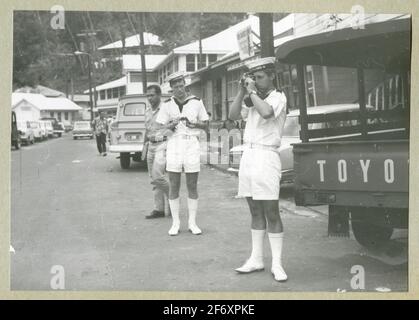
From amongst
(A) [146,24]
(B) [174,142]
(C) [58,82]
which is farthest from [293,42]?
(C) [58,82]

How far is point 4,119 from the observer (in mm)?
4023

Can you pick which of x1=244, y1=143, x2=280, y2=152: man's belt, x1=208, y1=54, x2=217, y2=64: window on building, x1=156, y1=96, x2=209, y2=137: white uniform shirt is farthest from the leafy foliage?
x1=208, y1=54, x2=217, y2=64: window on building

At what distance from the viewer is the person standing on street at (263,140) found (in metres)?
4.15

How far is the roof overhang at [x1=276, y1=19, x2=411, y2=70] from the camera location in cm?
416

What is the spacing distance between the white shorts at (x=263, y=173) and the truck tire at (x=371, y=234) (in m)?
1.00

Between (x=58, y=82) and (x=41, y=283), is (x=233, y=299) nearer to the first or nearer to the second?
(x=41, y=283)

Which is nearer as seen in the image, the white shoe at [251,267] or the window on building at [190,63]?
the white shoe at [251,267]

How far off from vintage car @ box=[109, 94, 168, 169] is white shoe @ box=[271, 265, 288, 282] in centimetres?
588


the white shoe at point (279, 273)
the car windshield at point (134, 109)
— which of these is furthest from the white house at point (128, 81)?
the white shoe at point (279, 273)

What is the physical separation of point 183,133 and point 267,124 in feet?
5.12

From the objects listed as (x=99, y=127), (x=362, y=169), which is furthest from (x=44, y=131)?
(x=362, y=169)

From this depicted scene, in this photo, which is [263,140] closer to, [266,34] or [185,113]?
[185,113]

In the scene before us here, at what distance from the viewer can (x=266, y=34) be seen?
644 cm

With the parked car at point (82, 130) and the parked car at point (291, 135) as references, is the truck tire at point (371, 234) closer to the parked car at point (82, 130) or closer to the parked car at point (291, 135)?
the parked car at point (291, 135)
